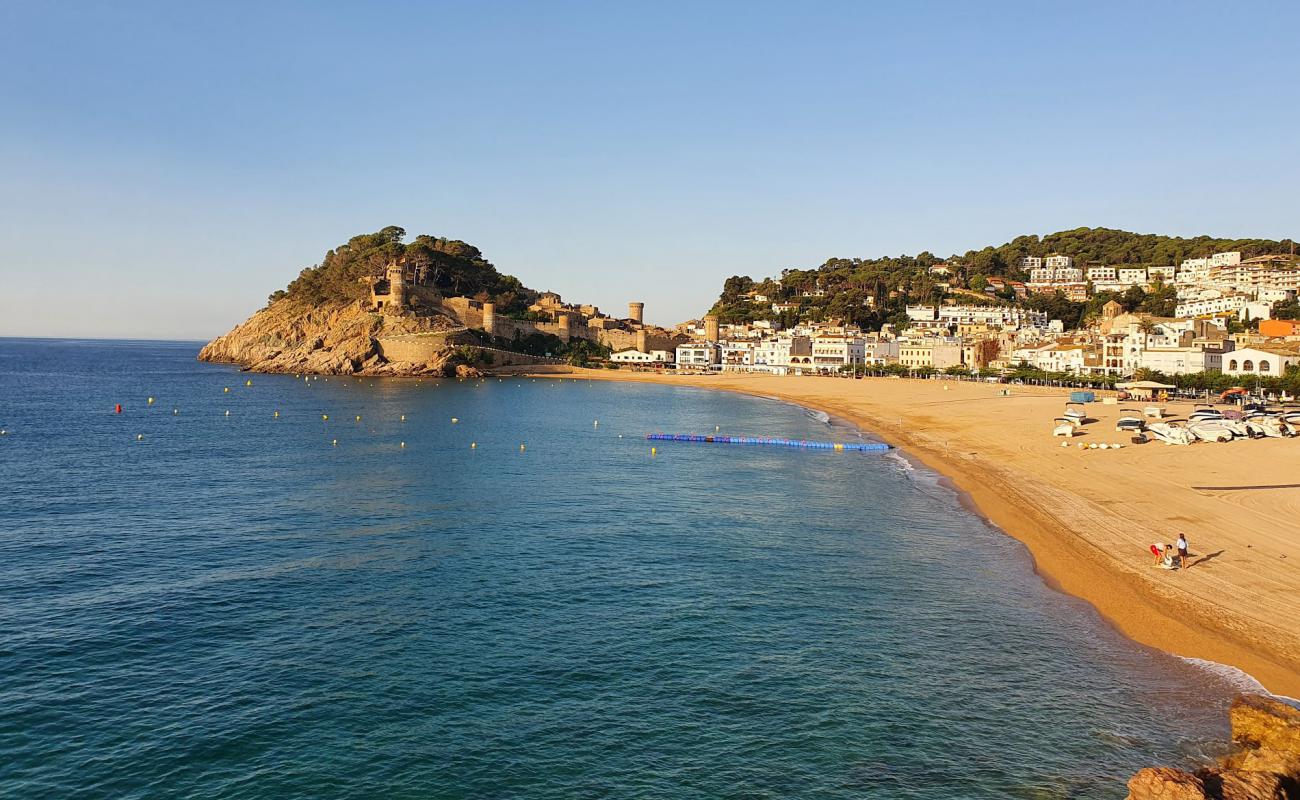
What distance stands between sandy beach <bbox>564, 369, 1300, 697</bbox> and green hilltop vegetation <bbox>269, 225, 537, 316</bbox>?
86.4m

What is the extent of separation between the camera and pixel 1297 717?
42.8ft

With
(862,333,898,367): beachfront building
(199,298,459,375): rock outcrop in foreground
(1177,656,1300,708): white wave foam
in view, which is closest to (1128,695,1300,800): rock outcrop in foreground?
(1177,656,1300,708): white wave foam

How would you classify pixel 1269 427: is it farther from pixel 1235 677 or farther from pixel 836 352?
pixel 836 352

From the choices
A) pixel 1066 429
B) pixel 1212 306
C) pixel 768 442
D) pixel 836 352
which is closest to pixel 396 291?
pixel 836 352

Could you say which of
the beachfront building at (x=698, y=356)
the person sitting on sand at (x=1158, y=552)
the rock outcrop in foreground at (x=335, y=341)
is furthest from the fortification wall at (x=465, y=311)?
the person sitting on sand at (x=1158, y=552)

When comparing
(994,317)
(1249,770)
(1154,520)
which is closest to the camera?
(1249,770)

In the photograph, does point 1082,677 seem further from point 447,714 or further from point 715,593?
point 447,714

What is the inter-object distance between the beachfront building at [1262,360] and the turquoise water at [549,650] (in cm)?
5522

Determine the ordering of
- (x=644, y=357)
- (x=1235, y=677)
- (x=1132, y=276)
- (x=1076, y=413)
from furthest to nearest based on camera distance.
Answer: (x=1132, y=276) → (x=644, y=357) → (x=1076, y=413) → (x=1235, y=677)

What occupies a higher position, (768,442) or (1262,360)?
(1262,360)

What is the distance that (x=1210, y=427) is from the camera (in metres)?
42.4

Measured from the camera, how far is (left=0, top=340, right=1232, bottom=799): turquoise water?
40.5ft

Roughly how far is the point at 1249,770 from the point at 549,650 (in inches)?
470

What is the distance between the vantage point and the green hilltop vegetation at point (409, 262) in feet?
408
